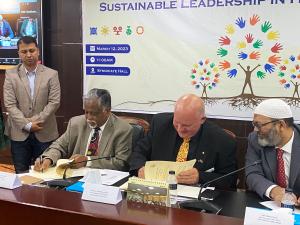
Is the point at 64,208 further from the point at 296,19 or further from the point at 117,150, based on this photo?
the point at 296,19

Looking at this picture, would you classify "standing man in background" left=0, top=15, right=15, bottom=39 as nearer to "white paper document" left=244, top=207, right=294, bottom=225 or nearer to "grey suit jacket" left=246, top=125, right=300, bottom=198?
"grey suit jacket" left=246, top=125, right=300, bottom=198

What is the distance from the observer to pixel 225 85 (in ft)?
11.9

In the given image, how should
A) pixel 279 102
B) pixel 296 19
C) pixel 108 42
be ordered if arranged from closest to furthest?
pixel 279 102 < pixel 296 19 < pixel 108 42

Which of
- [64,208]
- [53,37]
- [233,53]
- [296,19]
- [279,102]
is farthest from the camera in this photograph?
[53,37]

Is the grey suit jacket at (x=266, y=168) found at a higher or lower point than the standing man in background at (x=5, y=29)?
lower

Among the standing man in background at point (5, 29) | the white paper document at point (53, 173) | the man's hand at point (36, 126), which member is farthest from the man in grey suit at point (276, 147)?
the standing man in background at point (5, 29)

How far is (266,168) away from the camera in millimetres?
2189

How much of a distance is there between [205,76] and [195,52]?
0.25 m

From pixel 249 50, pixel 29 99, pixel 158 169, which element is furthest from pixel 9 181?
pixel 249 50

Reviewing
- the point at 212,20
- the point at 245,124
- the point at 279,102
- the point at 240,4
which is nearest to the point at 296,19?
the point at 240,4

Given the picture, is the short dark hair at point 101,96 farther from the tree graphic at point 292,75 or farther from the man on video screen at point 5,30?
the man on video screen at point 5,30

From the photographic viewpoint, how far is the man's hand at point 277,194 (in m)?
1.89

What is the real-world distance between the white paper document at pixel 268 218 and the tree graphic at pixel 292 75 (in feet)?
7.45

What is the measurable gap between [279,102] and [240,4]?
1.59 metres
